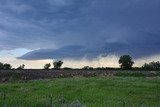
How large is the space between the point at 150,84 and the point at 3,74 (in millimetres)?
21082

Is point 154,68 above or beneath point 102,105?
above

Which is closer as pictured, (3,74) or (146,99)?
(146,99)

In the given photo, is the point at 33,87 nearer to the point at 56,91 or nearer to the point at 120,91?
the point at 56,91

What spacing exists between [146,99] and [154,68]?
53.5 meters

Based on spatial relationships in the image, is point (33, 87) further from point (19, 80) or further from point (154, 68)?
point (154, 68)

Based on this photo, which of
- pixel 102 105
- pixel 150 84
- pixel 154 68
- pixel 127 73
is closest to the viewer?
pixel 102 105

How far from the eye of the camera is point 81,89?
42969mm

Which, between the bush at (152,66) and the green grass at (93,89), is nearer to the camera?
the green grass at (93,89)

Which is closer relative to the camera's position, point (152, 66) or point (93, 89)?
point (93, 89)

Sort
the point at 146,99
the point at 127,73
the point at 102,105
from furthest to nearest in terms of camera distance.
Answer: the point at 127,73, the point at 146,99, the point at 102,105

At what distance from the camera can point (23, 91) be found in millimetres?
43250

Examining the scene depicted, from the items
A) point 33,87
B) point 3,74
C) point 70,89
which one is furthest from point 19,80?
point 70,89

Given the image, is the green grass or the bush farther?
the bush

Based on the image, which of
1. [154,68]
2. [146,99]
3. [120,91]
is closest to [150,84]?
[120,91]
